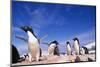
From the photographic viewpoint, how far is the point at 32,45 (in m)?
2.31

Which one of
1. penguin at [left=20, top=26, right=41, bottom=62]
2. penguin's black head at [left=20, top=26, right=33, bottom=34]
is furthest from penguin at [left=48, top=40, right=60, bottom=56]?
penguin's black head at [left=20, top=26, right=33, bottom=34]

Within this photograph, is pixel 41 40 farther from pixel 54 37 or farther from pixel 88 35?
pixel 88 35

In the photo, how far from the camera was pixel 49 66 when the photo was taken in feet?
7.80

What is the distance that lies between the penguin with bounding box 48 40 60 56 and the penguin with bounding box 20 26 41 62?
0.44 feet

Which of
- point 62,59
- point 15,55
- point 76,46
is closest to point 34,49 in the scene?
point 15,55

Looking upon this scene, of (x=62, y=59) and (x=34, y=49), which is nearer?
(x=34, y=49)

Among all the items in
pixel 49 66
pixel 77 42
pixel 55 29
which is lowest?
pixel 49 66

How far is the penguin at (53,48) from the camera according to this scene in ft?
7.80

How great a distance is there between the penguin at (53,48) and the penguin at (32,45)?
133 millimetres

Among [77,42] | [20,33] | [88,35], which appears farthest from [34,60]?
[88,35]

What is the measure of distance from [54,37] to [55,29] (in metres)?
0.09

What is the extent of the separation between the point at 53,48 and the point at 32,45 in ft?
0.83

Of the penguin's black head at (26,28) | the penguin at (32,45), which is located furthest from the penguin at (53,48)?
the penguin's black head at (26,28)

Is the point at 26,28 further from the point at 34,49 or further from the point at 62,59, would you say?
the point at 62,59
